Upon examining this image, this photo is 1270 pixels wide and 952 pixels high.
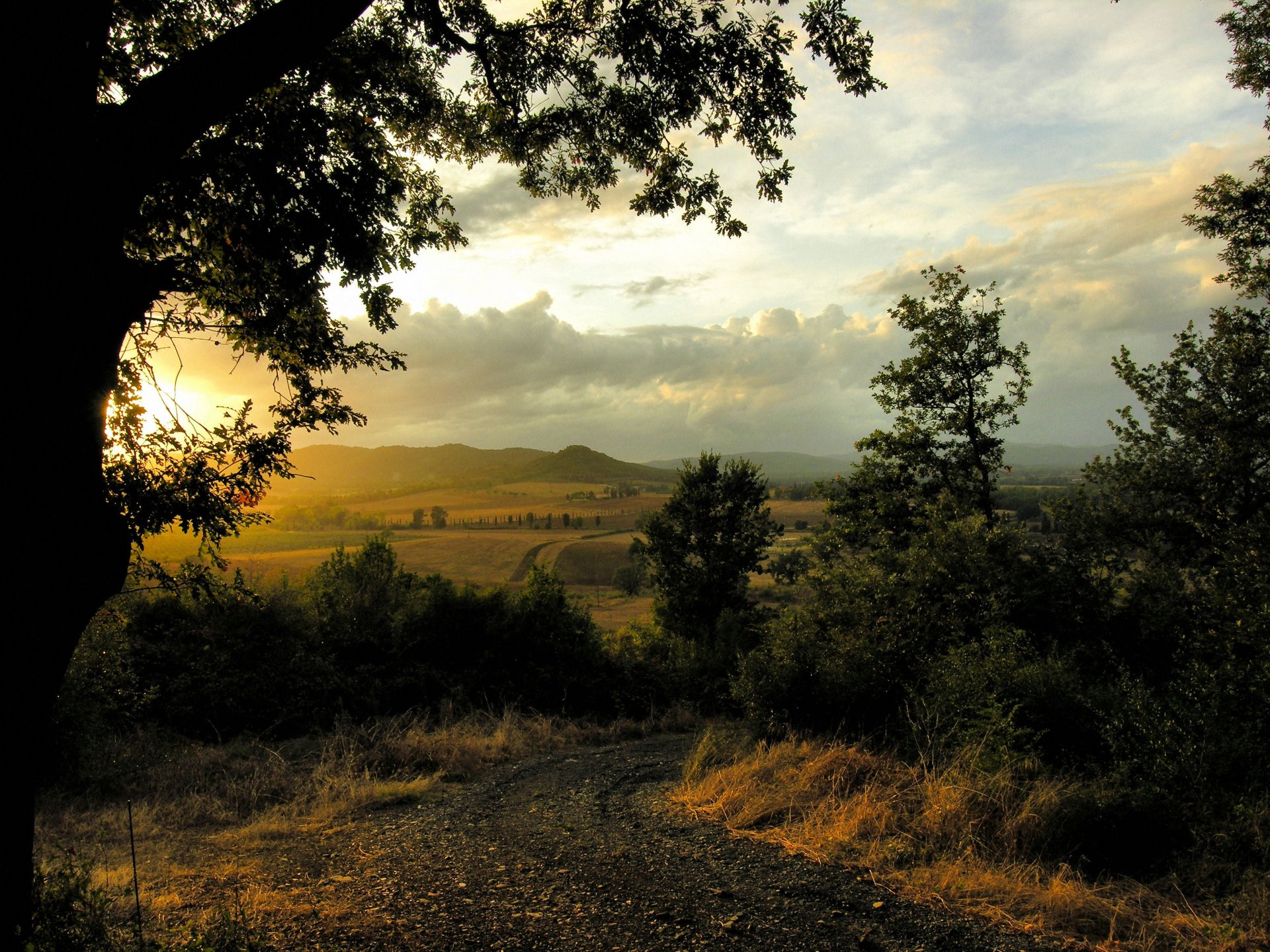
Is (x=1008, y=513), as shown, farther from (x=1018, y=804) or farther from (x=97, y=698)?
(x=97, y=698)

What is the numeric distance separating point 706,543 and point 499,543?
36142 mm

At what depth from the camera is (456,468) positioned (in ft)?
540

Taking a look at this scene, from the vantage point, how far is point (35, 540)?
2.75 meters

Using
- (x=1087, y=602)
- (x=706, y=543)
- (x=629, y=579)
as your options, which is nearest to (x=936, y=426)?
(x=1087, y=602)

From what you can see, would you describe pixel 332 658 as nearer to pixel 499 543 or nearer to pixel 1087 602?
pixel 1087 602

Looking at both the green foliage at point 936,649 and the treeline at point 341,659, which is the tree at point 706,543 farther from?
the green foliage at point 936,649

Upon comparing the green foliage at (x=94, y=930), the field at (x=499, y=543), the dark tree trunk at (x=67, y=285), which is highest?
the dark tree trunk at (x=67, y=285)

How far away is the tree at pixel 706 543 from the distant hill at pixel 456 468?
3212 inches

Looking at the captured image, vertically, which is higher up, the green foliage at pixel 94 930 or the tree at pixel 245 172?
the tree at pixel 245 172

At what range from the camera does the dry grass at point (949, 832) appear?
13.0ft

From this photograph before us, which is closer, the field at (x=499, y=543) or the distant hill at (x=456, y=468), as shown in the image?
the field at (x=499, y=543)

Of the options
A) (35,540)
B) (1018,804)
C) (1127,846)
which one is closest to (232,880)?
(35,540)

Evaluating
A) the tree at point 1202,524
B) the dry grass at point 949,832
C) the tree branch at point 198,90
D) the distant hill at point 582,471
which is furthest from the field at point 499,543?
the distant hill at point 582,471

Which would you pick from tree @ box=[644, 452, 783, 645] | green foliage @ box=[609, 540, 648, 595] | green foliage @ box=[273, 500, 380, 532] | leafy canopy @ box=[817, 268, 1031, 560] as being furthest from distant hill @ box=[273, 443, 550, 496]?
leafy canopy @ box=[817, 268, 1031, 560]
